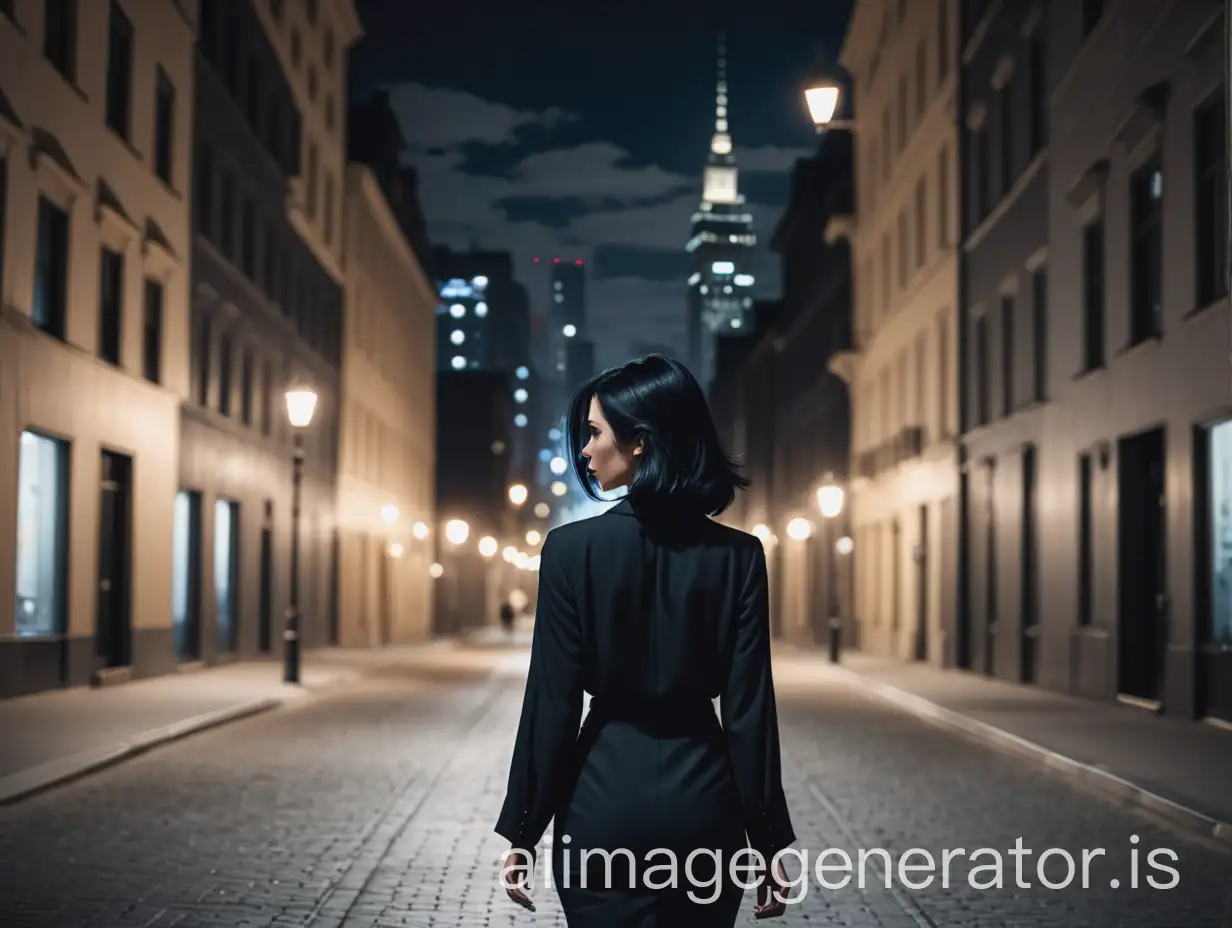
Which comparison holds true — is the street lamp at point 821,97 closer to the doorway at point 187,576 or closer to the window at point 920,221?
the doorway at point 187,576

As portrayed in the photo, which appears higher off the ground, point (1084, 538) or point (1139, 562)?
point (1084, 538)

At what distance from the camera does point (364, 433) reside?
5406 cm

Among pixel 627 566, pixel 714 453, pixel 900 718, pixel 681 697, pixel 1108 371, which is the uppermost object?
pixel 1108 371

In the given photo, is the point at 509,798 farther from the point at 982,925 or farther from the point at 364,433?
the point at 364,433

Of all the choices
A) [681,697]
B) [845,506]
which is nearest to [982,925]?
[681,697]

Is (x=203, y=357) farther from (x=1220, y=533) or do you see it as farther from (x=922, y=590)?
(x=1220, y=533)

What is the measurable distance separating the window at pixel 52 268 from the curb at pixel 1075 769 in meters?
12.0

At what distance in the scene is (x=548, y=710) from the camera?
3.61 m

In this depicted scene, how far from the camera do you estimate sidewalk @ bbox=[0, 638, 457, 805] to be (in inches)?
530

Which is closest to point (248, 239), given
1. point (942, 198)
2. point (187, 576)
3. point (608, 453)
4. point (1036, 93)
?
point (187, 576)

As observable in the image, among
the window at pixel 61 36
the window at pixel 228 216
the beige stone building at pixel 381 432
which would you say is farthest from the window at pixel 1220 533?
the beige stone building at pixel 381 432

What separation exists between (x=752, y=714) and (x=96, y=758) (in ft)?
37.0

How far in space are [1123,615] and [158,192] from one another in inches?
632

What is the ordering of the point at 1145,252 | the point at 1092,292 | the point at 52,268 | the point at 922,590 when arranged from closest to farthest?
the point at 1145,252, the point at 52,268, the point at 1092,292, the point at 922,590
